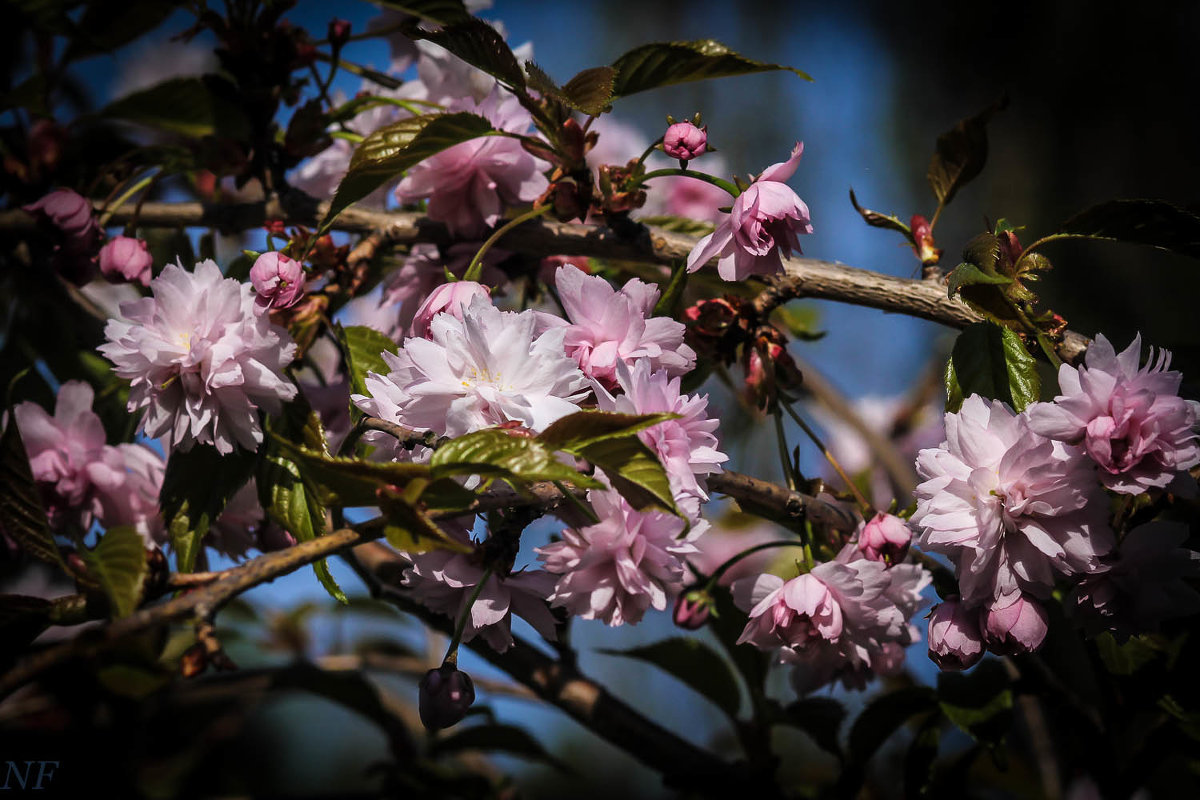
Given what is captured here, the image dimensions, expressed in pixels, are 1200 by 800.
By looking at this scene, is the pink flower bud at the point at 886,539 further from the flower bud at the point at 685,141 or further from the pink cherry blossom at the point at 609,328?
the flower bud at the point at 685,141

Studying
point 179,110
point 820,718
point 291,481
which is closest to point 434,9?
point 179,110

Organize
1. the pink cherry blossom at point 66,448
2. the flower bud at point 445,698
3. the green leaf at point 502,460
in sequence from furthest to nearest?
1. the pink cherry blossom at point 66,448
2. the flower bud at point 445,698
3. the green leaf at point 502,460

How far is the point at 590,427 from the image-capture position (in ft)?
1.34

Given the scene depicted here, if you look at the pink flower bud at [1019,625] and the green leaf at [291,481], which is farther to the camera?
the green leaf at [291,481]

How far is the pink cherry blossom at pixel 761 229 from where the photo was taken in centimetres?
51

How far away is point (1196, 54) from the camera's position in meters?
1.75

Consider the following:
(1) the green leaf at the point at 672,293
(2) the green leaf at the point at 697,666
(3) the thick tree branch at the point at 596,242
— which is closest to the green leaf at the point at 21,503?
(3) the thick tree branch at the point at 596,242

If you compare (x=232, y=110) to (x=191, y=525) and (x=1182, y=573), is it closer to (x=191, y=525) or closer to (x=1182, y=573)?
(x=191, y=525)

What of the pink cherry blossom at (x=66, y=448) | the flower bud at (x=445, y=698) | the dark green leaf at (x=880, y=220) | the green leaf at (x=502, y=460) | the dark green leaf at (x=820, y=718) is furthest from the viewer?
the dark green leaf at (x=820, y=718)

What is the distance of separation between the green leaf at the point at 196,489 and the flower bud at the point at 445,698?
Result: 24cm

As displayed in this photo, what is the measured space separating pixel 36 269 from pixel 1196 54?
2117 mm

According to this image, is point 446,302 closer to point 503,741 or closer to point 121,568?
point 121,568

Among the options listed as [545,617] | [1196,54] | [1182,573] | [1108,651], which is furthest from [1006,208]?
[545,617]

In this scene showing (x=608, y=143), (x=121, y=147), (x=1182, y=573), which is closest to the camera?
(x=1182, y=573)
